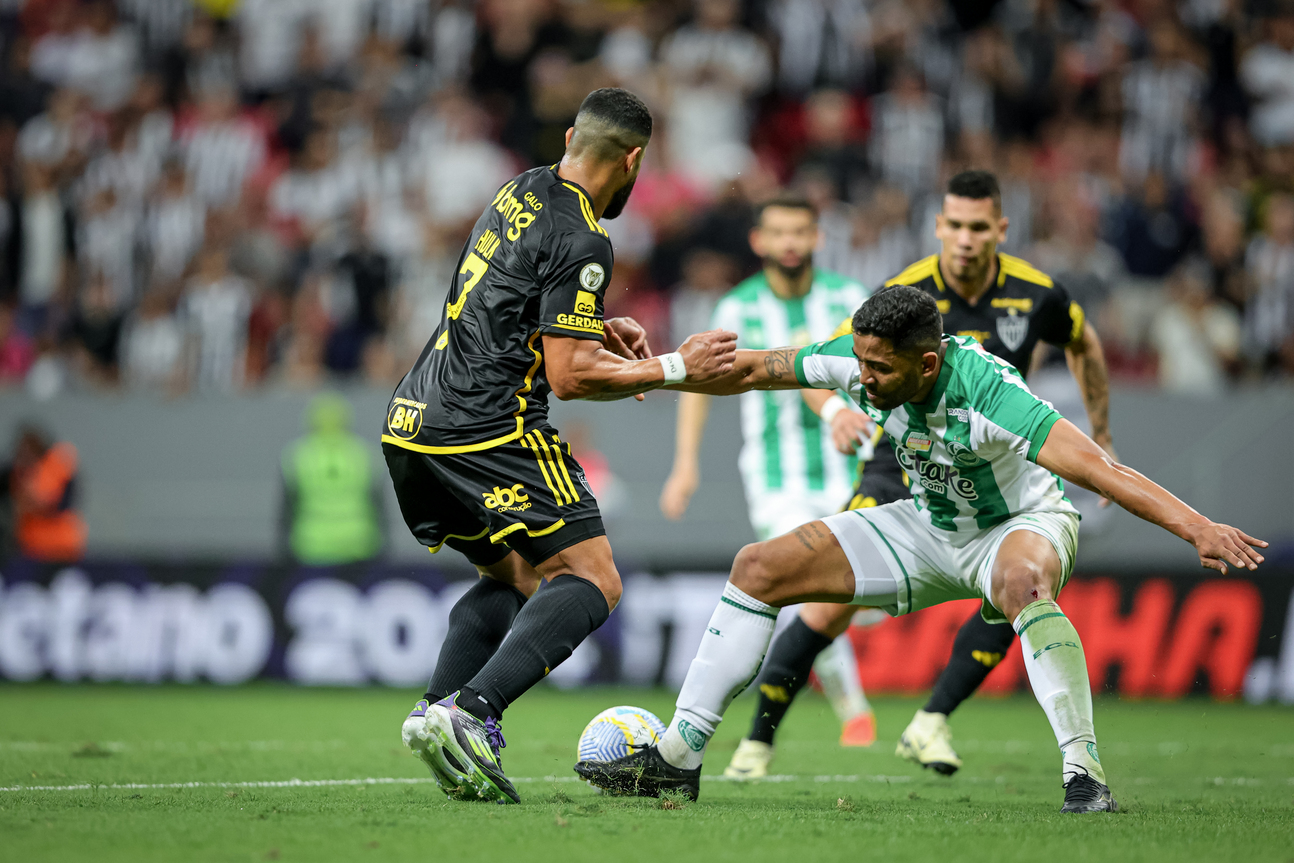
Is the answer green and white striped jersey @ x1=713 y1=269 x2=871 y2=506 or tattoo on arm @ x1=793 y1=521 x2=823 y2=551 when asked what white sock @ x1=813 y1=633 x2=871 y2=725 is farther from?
tattoo on arm @ x1=793 y1=521 x2=823 y2=551

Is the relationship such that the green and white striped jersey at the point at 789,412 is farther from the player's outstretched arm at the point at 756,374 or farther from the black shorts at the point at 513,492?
the black shorts at the point at 513,492

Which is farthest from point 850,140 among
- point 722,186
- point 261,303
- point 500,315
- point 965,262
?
point 500,315

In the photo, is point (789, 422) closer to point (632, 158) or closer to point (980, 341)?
point (980, 341)

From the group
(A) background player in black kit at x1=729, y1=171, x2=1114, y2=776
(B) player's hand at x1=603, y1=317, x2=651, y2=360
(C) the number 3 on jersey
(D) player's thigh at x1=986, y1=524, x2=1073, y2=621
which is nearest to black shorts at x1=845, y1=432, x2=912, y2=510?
(A) background player in black kit at x1=729, y1=171, x2=1114, y2=776

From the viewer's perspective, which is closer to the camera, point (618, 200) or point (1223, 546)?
point (1223, 546)

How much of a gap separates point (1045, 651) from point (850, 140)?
1056 cm

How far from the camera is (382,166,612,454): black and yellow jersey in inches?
198

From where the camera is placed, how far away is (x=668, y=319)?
526 inches

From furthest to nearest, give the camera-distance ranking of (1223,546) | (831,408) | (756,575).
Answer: (831,408) < (756,575) < (1223,546)

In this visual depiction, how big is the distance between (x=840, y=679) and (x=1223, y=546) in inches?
140

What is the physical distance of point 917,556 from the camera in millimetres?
5562

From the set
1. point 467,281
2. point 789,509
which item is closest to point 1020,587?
point 467,281

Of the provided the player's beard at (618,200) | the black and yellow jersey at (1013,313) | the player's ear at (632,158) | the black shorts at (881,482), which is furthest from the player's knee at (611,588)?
the black and yellow jersey at (1013,313)

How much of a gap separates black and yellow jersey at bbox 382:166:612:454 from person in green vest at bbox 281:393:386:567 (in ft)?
25.8
